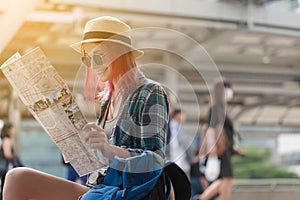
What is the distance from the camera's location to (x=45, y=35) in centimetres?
1575

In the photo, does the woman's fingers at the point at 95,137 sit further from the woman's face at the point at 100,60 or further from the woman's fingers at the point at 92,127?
the woman's face at the point at 100,60

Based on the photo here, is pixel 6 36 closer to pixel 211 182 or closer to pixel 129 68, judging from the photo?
pixel 211 182

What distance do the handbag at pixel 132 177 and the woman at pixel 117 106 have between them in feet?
0.12

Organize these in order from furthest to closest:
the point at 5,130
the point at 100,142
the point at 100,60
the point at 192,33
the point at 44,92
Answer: the point at 192,33 < the point at 5,130 < the point at 100,60 < the point at 44,92 < the point at 100,142

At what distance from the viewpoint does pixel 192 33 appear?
1659cm

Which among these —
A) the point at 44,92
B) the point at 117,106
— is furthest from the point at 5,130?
the point at 44,92

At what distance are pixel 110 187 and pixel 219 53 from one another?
17803mm

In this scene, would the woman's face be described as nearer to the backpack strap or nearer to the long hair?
the backpack strap

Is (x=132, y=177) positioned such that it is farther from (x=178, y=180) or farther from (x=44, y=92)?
(x=44, y=92)

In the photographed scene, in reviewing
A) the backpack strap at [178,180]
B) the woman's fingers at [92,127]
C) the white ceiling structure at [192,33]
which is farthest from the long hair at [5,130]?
the woman's fingers at [92,127]

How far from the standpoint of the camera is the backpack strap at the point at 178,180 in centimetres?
244

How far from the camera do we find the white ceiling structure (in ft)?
34.2

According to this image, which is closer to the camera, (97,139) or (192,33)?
(97,139)

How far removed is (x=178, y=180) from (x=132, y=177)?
28cm
